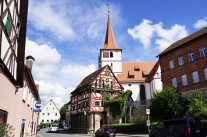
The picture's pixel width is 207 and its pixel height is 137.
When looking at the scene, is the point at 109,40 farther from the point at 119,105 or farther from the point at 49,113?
the point at 49,113

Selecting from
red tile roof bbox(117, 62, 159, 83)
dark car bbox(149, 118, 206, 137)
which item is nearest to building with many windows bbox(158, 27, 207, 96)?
dark car bbox(149, 118, 206, 137)

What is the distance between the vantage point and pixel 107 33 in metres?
55.4

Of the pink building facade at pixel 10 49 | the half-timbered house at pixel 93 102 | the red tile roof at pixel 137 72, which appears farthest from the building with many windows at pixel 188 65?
the pink building facade at pixel 10 49

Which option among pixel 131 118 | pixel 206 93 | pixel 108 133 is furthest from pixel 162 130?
pixel 131 118

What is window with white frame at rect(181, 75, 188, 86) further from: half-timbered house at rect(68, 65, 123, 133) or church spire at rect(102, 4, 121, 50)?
church spire at rect(102, 4, 121, 50)

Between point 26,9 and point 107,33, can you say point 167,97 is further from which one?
point 107,33

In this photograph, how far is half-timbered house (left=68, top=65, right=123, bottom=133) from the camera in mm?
31391

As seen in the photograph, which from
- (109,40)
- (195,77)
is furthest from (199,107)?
(109,40)

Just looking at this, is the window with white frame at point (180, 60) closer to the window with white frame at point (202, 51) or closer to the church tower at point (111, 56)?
the window with white frame at point (202, 51)

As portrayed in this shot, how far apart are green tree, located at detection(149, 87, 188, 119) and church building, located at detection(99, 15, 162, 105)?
19696mm

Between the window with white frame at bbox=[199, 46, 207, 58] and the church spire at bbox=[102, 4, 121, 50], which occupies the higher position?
the church spire at bbox=[102, 4, 121, 50]

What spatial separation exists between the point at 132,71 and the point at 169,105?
28.1 m

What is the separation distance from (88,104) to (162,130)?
847 inches

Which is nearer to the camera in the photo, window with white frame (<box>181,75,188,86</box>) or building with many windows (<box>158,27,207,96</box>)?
building with many windows (<box>158,27,207,96</box>)
